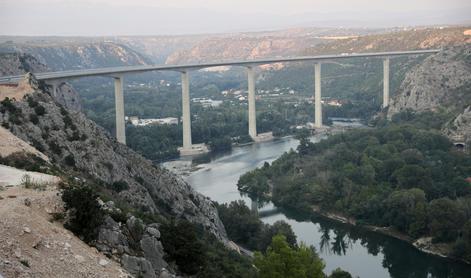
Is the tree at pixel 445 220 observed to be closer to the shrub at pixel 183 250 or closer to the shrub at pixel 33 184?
the shrub at pixel 183 250

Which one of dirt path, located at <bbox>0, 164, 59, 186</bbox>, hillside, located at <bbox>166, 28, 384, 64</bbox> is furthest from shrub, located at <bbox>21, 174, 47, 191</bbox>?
hillside, located at <bbox>166, 28, 384, 64</bbox>

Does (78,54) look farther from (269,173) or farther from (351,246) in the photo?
(351,246)

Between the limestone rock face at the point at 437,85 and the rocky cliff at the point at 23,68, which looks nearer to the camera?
the rocky cliff at the point at 23,68

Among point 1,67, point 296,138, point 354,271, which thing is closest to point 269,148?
point 296,138

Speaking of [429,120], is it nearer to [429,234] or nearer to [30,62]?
[429,234]

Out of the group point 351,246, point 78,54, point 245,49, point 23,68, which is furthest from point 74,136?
point 245,49

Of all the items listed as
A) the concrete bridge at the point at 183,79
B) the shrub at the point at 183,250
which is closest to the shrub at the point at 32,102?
the concrete bridge at the point at 183,79

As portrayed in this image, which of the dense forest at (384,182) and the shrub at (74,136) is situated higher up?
the shrub at (74,136)
